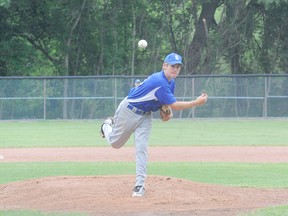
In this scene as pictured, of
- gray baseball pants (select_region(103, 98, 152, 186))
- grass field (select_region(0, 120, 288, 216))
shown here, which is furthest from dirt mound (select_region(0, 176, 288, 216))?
grass field (select_region(0, 120, 288, 216))

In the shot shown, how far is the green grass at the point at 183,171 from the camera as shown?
11320mm

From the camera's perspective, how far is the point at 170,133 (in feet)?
76.6

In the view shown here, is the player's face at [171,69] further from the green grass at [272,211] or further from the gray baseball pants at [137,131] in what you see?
the green grass at [272,211]

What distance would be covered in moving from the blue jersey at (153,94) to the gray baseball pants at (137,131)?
0.44 feet

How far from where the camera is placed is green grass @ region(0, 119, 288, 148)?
65.6 ft

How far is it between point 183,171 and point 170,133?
10545mm

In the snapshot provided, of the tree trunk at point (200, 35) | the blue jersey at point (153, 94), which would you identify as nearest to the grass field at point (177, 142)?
the blue jersey at point (153, 94)

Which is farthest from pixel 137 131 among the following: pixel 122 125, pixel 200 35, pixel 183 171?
pixel 200 35

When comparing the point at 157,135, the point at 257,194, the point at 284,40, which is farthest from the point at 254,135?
the point at 284,40

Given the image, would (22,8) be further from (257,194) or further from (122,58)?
(257,194)

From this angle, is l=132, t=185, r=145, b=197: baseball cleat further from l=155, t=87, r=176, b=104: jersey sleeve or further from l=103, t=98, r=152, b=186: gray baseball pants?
l=155, t=87, r=176, b=104: jersey sleeve

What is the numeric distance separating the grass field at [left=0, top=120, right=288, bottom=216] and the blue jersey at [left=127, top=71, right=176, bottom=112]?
1.81 m

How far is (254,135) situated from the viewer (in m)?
22.4

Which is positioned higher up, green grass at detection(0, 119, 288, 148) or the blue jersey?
the blue jersey
